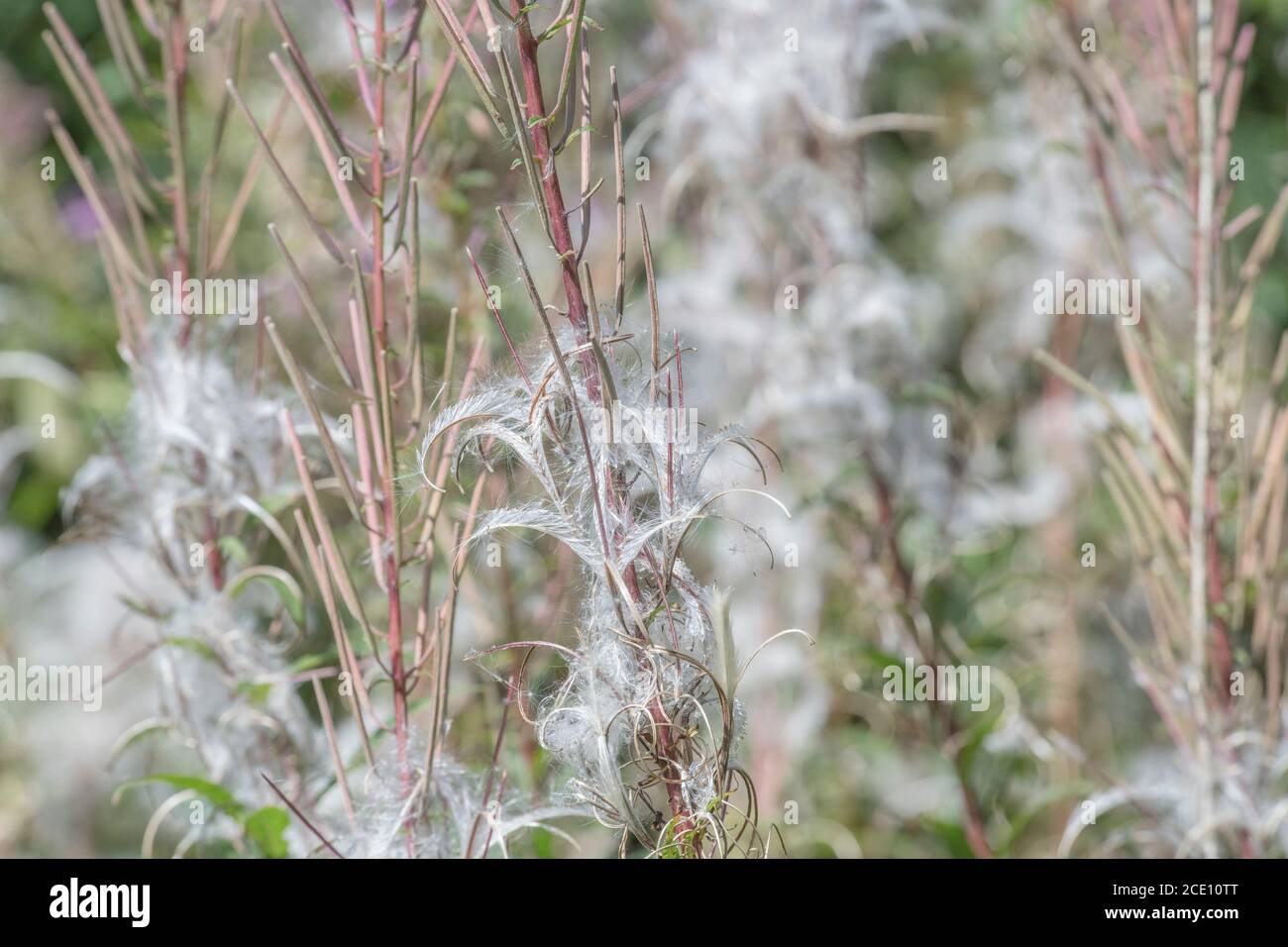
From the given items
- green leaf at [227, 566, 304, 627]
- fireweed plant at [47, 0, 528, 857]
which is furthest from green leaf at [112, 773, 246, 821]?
green leaf at [227, 566, 304, 627]

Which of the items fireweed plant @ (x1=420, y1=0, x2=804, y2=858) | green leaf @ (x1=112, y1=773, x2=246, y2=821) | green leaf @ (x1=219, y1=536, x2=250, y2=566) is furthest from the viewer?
green leaf @ (x1=219, y1=536, x2=250, y2=566)

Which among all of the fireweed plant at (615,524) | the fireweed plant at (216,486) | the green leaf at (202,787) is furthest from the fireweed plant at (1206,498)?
the green leaf at (202,787)

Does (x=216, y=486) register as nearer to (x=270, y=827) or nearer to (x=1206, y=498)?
(x=270, y=827)

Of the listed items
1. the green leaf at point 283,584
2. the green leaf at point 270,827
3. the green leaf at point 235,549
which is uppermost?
the green leaf at point 235,549

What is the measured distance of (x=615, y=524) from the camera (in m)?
0.51

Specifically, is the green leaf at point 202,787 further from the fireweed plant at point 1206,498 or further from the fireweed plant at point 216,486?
the fireweed plant at point 1206,498

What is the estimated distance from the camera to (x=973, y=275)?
1.76m

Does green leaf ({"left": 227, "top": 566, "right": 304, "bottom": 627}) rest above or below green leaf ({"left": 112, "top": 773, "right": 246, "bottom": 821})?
above

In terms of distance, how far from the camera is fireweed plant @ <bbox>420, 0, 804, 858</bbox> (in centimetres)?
49

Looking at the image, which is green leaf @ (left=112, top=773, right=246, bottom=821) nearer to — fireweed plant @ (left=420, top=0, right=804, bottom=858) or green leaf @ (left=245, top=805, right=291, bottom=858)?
green leaf @ (left=245, top=805, right=291, bottom=858)

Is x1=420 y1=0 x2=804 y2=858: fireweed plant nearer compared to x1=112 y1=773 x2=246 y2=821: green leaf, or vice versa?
x1=420 y1=0 x2=804 y2=858: fireweed plant

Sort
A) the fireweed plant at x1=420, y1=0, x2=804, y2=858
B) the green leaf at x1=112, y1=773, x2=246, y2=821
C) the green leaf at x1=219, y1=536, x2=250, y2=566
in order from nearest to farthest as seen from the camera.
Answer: the fireweed plant at x1=420, y1=0, x2=804, y2=858 → the green leaf at x1=112, y1=773, x2=246, y2=821 → the green leaf at x1=219, y1=536, x2=250, y2=566

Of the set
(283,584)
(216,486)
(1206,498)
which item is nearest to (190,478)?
(216,486)

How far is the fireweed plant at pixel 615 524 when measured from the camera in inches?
19.5
